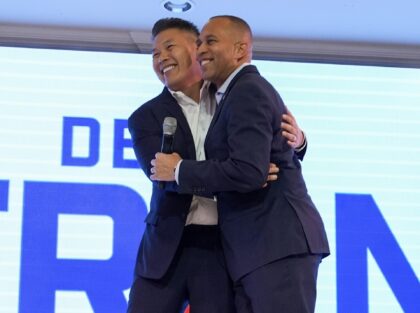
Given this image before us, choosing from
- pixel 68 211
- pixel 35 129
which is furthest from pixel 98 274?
pixel 35 129

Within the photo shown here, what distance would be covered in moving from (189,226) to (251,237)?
12.7 inches

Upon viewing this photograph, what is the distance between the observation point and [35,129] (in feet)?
14.9

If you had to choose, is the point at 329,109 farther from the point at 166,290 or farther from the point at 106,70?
the point at 166,290

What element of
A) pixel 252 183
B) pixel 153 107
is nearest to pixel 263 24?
pixel 153 107

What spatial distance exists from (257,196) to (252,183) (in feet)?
0.50

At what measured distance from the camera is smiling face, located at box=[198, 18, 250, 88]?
2709mm

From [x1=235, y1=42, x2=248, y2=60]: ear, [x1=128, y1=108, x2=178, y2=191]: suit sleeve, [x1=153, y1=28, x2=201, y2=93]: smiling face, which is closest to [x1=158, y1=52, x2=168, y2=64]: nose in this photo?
[x1=153, y1=28, x2=201, y2=93]: smiling face

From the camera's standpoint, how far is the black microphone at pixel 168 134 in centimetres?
257

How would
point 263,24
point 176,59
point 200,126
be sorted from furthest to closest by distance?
point 263,24
point 176,59
point 200,126

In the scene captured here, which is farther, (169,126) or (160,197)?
(160,197)

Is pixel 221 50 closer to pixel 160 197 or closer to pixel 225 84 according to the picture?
pixel 225 84

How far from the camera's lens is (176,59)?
9.75 feet

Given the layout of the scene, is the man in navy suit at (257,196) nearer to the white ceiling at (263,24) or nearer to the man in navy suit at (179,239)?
the man in navy suit at (179,239)

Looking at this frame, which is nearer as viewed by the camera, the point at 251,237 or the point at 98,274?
the point at 251,237
